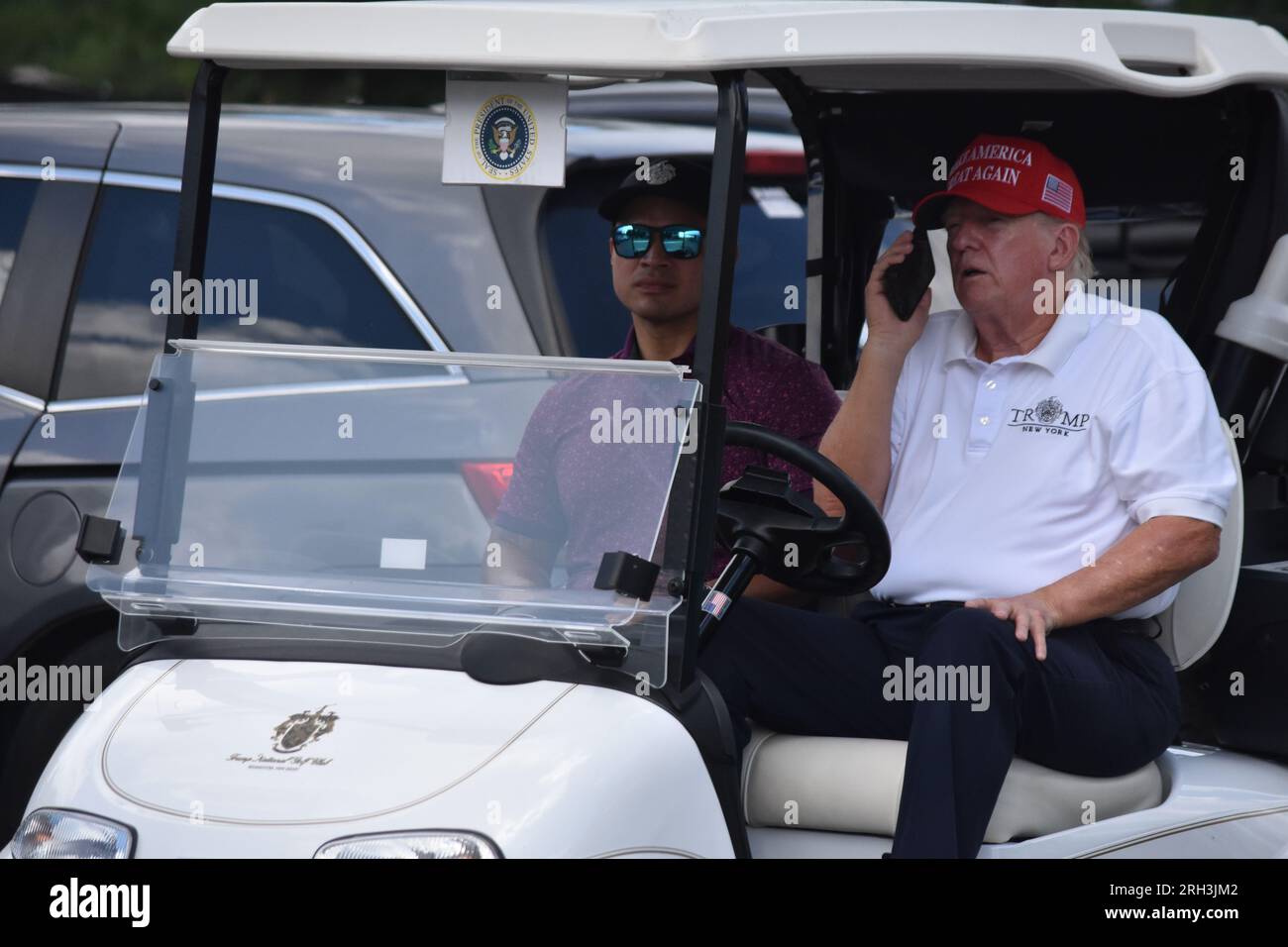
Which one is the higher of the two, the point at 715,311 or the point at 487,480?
the point at 715,311

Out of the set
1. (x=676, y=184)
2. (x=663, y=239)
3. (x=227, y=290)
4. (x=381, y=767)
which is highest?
(x=676, y=184)

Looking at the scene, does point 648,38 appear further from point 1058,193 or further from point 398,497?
point 1058,193

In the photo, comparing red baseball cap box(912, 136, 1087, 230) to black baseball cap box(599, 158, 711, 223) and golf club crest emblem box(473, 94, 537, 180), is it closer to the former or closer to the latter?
black baseball cap box(599, 158, 711, 223)

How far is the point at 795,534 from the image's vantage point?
272 centimetres

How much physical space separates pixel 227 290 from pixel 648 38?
1.84m

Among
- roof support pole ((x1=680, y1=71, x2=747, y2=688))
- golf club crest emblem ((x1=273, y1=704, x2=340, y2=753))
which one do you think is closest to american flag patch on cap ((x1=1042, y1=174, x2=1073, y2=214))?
roof support pole ((x1=680, y1=71, x2=747, y2=688))

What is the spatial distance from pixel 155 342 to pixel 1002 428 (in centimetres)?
197

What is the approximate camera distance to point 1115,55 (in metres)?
2.47

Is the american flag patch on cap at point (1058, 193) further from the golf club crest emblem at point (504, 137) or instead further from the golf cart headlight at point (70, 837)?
the golf cart headlight at point (70, 837)

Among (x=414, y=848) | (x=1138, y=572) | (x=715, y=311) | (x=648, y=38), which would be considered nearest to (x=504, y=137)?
(x=648, y=38)

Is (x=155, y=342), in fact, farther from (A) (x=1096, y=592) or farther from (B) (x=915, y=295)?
(A) (x=1096, y=592)

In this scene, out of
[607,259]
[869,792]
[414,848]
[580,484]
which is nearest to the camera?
[414,848]

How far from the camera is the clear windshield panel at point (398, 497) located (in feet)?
7.86

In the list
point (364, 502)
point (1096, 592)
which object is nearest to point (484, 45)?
point (364, 502)
